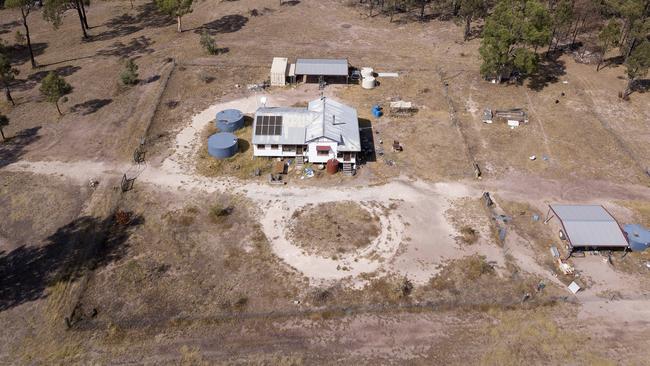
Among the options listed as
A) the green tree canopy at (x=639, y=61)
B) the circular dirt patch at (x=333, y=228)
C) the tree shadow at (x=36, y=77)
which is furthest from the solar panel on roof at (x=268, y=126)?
the green tree canopy at (x=639, y=61)

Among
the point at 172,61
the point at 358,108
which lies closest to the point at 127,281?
the point at 358,108

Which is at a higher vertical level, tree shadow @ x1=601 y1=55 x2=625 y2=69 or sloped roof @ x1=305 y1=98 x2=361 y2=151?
tree shadow @ x1=601 y1=55 x2=625 y2=69

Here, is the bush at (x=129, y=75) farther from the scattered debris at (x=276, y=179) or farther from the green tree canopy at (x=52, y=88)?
the scattered debris at (x=276, y=179)

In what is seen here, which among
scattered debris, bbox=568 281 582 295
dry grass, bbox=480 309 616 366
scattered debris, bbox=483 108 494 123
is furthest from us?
scattered debris, bbox=483 108 494 123

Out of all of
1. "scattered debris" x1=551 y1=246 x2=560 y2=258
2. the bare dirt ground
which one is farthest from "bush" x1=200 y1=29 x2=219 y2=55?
"scattered debris" x1=551 y1=246 x2=560 y2=258

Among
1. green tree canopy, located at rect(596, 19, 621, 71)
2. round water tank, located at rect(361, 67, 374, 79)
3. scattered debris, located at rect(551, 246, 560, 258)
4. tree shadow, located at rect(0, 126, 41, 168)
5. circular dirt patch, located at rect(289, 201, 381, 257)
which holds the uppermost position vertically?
green tree canopy, located at rect(596, 19, 621, 71)

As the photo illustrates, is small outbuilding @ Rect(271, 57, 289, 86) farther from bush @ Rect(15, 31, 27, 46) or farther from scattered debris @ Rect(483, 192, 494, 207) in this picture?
bush @ Rect(15, 31, 27, 46)
